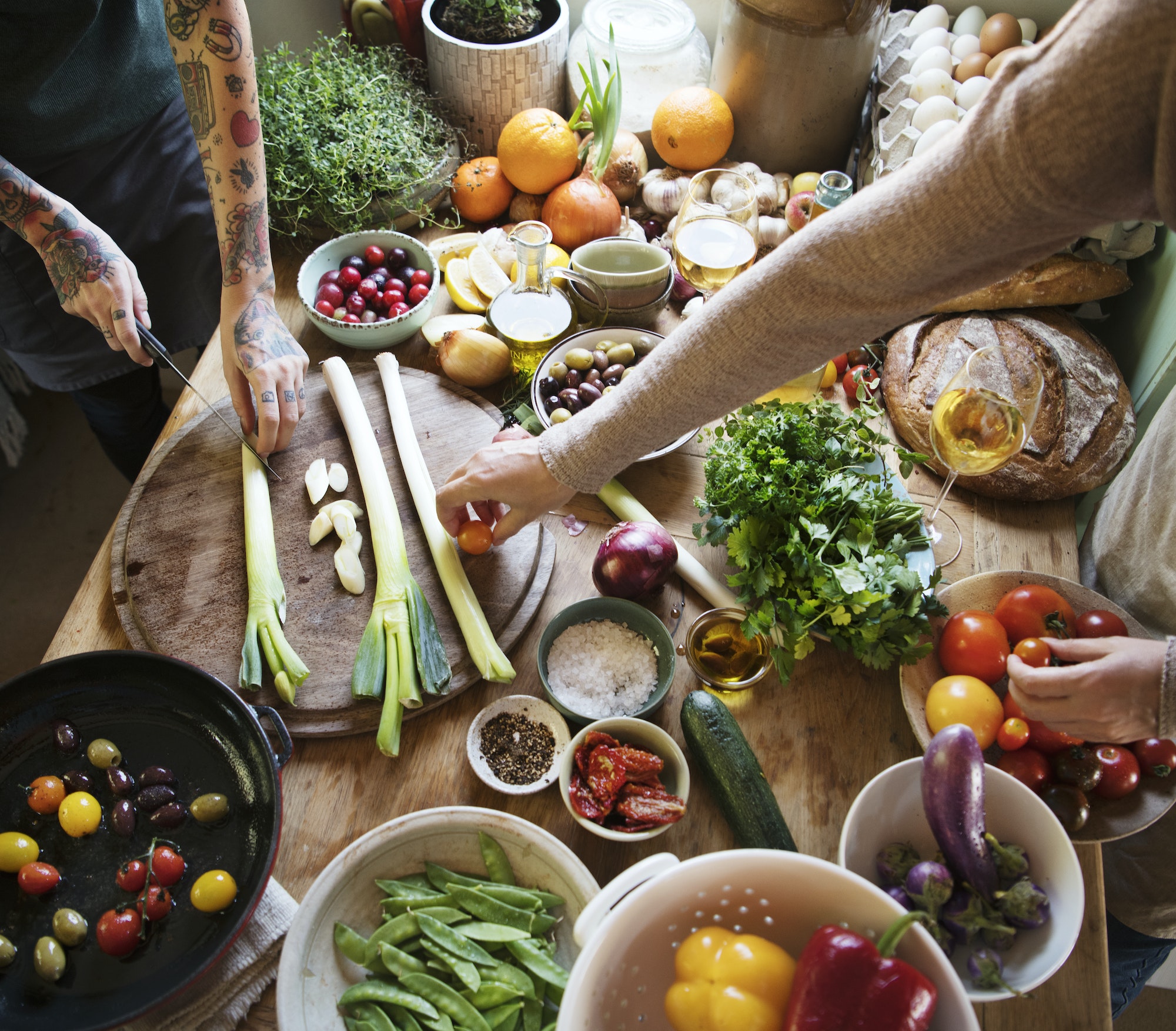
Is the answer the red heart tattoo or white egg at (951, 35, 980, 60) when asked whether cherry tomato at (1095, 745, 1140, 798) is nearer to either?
white egg at (951, 35, 980, 60)

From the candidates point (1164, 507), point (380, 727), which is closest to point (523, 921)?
point (380, 727)

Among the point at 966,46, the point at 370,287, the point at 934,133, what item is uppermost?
the point at 966,46

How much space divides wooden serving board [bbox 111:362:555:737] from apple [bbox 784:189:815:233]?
2.78 ft

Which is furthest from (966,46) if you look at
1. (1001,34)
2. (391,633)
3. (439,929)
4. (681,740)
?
(439,929)

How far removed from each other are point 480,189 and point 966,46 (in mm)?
1170

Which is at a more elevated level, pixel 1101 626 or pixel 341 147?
pixel 341 147

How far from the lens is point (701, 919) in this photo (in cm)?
75

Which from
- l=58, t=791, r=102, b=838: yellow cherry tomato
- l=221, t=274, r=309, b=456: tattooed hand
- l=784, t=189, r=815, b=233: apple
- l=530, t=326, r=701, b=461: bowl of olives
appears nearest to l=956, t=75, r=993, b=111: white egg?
l=784, t=189, r=815, b=233: apple

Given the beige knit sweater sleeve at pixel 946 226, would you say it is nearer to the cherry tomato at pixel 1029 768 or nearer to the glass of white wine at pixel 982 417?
the glass of white wine at pixel 982 417

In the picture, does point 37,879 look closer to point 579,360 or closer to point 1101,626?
point 579,360

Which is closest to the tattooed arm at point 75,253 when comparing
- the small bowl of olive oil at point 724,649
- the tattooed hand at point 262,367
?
the tattooed hand at point 262,367

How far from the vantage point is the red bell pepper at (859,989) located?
625mm

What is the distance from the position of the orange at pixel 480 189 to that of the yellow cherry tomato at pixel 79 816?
1445mm

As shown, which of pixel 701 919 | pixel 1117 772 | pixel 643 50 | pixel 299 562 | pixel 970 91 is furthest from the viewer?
pixel 643 50
